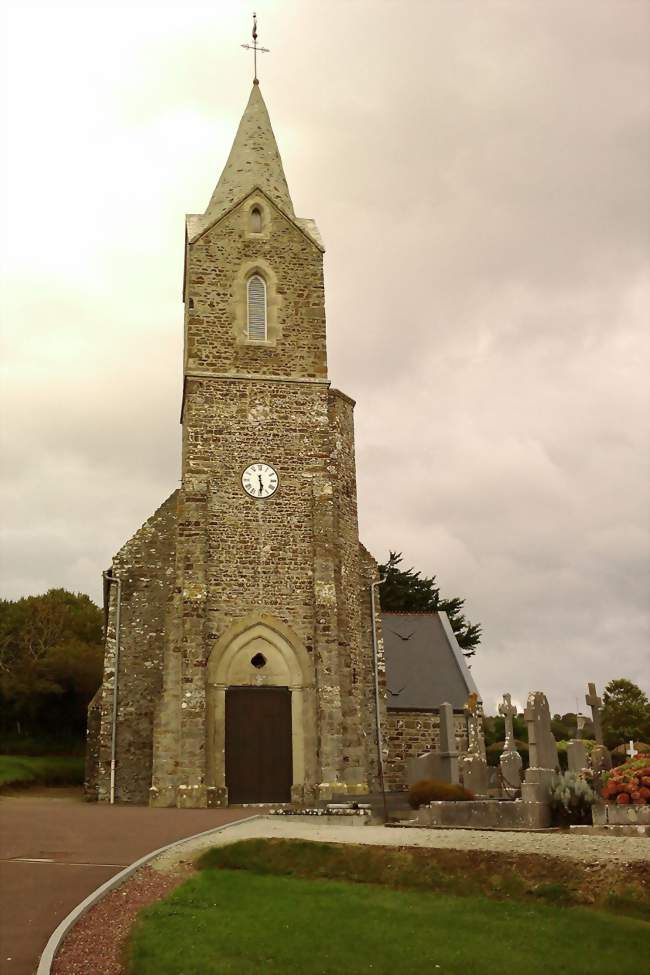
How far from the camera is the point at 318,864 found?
1209 centimetres

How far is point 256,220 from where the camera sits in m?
29.0

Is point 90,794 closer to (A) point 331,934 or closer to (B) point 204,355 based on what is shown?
(B) point 204,355

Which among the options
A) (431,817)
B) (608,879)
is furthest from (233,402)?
(608,879)

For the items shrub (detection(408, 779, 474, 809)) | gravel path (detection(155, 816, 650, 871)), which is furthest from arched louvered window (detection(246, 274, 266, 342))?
gravel path (detection(155, 816, 650, 871))

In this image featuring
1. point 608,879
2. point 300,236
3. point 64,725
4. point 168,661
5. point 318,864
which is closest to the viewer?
point 608,879

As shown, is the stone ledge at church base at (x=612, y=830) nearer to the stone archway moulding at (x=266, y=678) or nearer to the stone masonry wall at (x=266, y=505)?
the stone masonry wall at (x=266, y=505)

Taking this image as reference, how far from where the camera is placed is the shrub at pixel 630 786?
49.4ft

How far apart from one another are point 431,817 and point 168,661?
9193 mm

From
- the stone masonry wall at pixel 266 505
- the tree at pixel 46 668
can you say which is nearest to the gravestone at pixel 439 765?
the stone masonry wall at pixel 266 505

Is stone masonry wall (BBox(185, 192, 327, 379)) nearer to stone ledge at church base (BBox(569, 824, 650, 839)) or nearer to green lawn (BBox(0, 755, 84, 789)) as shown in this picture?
green lawn (BBox(0, 755, 84, 789))

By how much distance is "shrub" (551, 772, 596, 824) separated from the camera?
15609 mm

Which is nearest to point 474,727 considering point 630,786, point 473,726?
point 473,726

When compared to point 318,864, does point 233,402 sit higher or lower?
higher

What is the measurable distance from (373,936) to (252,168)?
2595 centimetres
